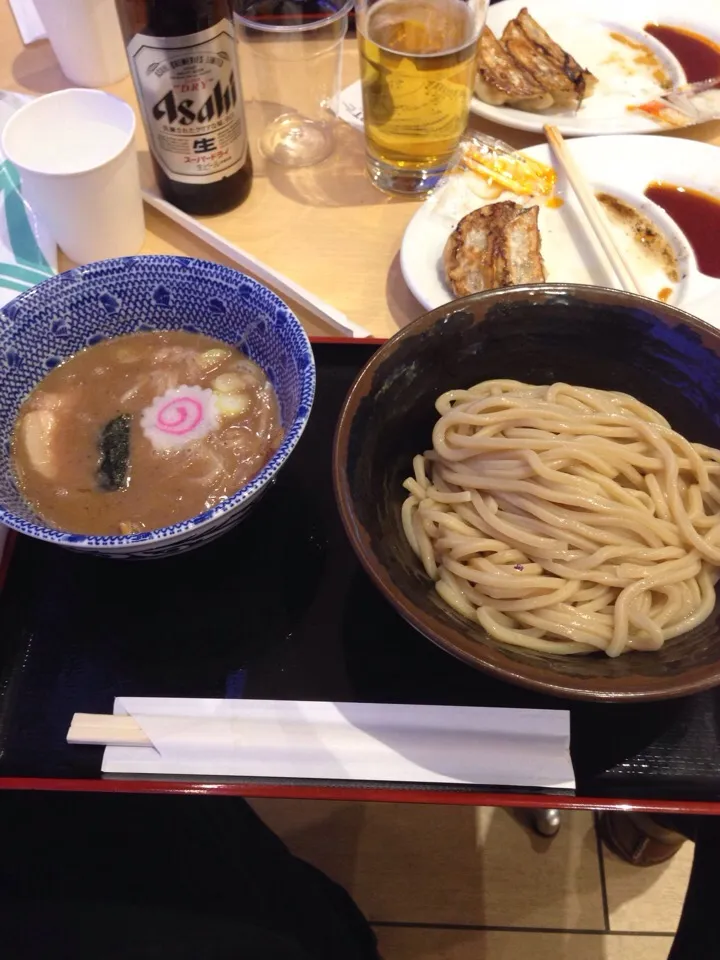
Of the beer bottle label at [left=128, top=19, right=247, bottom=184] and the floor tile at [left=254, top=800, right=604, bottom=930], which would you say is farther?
the floor tile at [left=254, top=800, right=604, bottom=930]

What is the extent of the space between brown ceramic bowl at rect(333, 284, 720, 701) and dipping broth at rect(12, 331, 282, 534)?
0.20 metres

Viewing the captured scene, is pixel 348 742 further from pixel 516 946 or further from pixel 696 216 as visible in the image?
pixel 696 216

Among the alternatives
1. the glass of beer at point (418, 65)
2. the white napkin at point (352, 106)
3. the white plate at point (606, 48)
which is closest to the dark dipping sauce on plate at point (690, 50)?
the white plate at point (606, 48)

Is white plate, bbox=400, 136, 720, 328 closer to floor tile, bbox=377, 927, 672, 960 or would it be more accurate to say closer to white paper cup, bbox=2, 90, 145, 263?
white paper cup, bbox=2, 90, 145, 263

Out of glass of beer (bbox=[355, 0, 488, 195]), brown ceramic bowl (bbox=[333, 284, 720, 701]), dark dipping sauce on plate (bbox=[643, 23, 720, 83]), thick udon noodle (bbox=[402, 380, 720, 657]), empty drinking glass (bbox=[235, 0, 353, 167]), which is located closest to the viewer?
brown ceramic bowl (bbox=[333, 284, 720, 701])

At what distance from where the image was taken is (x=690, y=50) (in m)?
2.28

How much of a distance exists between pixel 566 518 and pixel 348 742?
18.2 inches

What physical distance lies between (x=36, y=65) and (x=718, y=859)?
2716mm

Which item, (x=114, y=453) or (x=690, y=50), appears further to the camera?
(x=690, y=50)

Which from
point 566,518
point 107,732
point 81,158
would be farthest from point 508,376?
point 81,158

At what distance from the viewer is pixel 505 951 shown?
72.3 inches

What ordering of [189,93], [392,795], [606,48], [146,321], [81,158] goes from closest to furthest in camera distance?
[392,795], [146,321], [189,93], [81,158], [606,48]

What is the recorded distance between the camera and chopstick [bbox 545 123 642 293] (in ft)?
5.31

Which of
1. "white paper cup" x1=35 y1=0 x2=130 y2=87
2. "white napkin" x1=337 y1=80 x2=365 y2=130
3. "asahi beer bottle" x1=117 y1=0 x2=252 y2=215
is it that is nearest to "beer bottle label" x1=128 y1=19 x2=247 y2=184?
"asahi beer bottle" x1=117 y1=0 x2=252 y2=215
